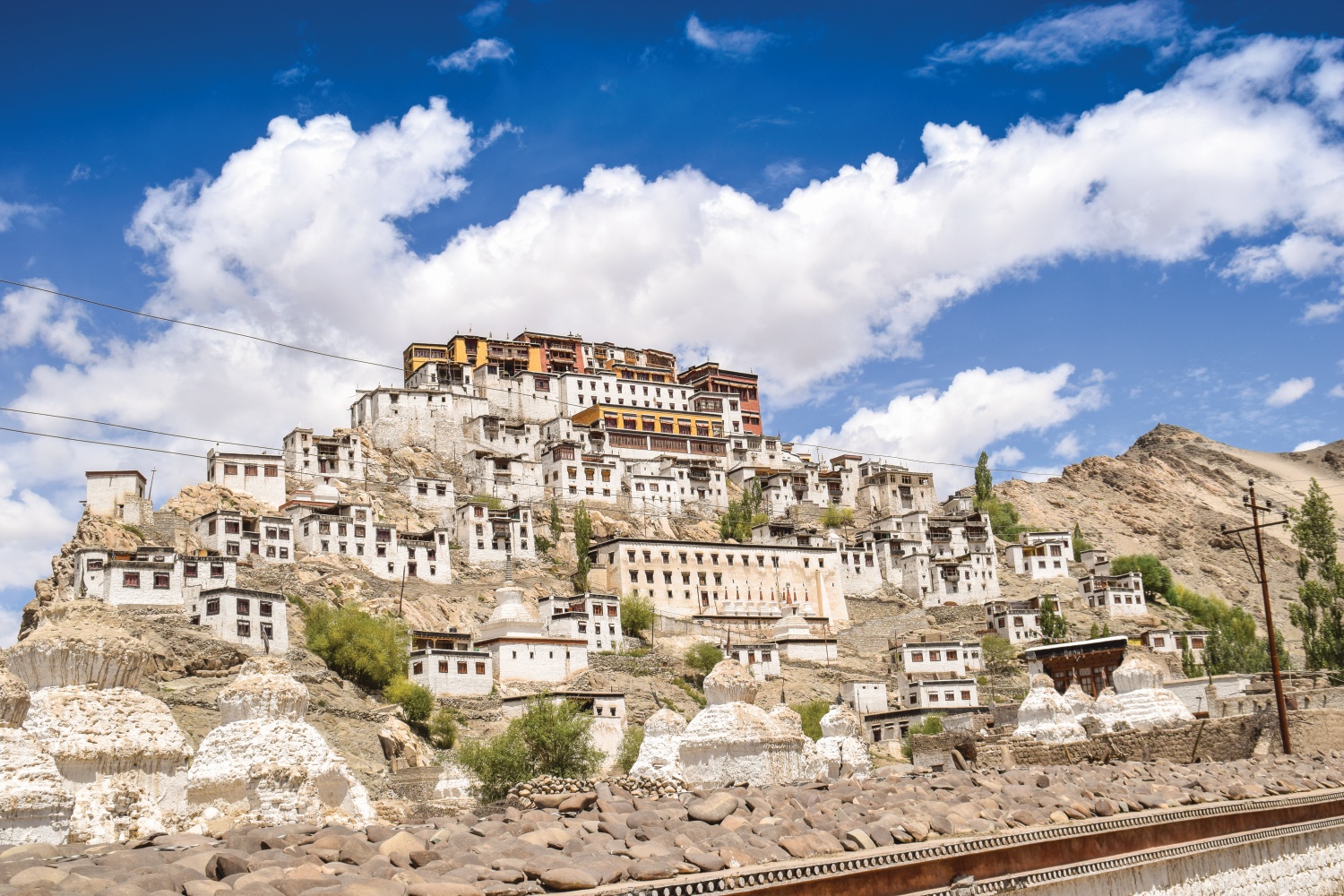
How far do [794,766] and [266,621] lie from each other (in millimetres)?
41525

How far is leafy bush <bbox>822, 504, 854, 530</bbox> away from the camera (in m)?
94.8

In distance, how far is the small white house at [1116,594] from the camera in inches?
3356

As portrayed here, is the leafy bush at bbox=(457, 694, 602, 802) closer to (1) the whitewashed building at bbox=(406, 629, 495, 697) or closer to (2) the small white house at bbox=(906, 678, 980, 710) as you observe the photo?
(1) the whitewashed building at bbox=(406, 629, 495, 697)

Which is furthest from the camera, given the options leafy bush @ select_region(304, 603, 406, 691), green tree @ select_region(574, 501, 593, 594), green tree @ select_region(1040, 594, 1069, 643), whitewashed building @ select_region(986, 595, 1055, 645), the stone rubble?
whitewashed building @ select_region(986, 595, 1055, 645)

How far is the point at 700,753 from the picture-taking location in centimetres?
1586

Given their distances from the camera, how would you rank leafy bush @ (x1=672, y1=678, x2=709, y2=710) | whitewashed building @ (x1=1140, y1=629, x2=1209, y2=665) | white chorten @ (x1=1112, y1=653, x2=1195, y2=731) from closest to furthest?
1. white chorten @ (x1=1112, y1=653, x2=1195, y2=731)
2. leafy bush @ (x1=672, y1=678, x2=709, y2=710)
3. whitewashed building @ (x1=1140, y1=629, x2=1209, y2=665)

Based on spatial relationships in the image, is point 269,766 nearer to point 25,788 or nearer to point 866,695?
point 25,788

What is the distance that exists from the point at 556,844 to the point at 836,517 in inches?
3473

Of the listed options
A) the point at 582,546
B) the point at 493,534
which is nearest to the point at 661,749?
the point at 582,546

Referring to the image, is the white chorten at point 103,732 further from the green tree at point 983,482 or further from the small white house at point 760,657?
the green tree at point 983,482

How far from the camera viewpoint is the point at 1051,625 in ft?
243

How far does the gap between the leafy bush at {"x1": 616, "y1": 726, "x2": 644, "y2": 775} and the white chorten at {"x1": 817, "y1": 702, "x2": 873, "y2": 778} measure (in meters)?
17.8

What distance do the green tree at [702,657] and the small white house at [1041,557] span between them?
3450 cm

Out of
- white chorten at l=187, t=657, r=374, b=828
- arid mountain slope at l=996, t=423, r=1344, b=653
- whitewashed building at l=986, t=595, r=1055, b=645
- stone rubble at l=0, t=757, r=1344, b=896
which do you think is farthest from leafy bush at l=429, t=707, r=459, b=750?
arid mountain slope at l=996, t=423, r=1344, b=653
